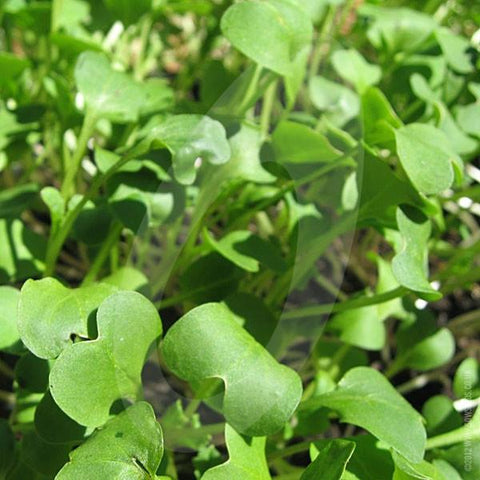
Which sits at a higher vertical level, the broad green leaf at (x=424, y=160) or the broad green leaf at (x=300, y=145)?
the broad green leaf at (x=424, y=160)

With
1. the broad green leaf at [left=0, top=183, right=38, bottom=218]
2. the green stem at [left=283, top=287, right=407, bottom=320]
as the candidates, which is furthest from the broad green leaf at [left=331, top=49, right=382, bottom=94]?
the broad green leaf at [left=0, top=183, right=38, bottom=218]

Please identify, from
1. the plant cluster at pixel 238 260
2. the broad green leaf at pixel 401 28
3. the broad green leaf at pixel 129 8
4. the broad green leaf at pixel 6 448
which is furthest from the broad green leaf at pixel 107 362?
the broad green leaf at pixel 401 28

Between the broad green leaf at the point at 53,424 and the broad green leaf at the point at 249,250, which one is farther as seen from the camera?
the broad green leaf at the point at 249,250

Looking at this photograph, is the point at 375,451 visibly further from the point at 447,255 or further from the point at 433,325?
the point at 447,255

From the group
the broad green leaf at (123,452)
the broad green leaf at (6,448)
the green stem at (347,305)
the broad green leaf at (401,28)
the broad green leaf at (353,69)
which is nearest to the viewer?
the broad green leaf at (123,452)

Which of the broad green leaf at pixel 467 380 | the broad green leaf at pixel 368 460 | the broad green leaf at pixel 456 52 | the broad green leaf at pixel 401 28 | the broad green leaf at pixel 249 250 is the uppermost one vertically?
the broad green leaf at pixel 456 52

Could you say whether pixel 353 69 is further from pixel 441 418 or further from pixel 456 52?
pixel 441 418

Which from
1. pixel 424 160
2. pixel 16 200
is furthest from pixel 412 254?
pixel 16 200

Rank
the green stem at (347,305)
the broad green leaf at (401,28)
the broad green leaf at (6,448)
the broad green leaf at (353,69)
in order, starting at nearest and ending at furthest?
the broad green leaf at (6,448), the green stem at (347,305), the broad green leaf at (353,69), the broad green leaf at (401,28)

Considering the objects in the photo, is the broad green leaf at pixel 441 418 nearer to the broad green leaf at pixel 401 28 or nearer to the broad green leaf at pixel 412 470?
the broad green leaf at pixel 412 470
